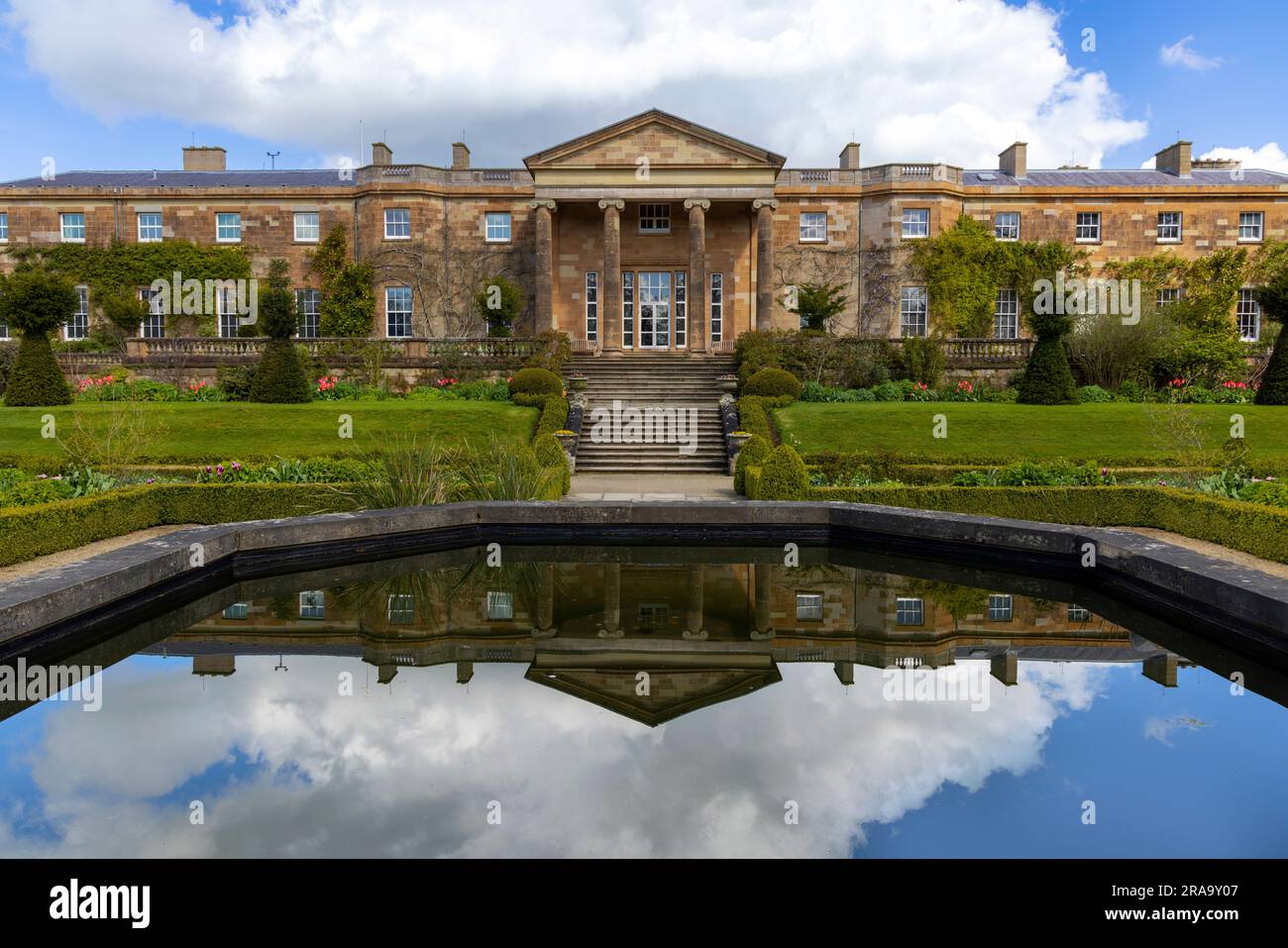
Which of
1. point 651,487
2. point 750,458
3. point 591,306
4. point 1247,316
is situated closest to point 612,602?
point 750,458

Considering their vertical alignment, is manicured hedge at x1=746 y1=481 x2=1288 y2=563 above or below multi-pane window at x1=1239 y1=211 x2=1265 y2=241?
below

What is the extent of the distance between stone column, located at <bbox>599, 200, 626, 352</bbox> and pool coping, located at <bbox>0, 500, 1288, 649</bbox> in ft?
62.5

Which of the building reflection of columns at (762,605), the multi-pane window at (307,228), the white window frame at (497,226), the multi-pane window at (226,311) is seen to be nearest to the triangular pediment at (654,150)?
the white window frame at (497,226)

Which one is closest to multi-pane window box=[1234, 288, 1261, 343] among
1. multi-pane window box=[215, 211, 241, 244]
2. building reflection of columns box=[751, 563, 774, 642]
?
building reflection of columns box=[751, 563, 774, 642]

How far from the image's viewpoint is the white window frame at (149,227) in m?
33.9

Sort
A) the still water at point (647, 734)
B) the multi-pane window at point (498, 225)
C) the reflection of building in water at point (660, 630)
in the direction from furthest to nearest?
the multi-pane window at point (498, 225)
the reflection of building in water at point (660, 630)
the still water at point (647, 734)

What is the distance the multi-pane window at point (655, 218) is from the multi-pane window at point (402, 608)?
26391 millimetres

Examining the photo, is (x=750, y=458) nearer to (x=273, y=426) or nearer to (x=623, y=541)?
(x=623, y=541)

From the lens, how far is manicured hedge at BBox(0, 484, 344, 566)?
9.66 metres

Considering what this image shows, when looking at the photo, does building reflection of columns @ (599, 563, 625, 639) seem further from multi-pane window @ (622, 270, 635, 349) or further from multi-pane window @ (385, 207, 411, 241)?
multi-pane window @ (385, 207, 411, 241)

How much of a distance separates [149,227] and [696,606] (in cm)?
3512

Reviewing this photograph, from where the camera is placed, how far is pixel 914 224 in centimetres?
3278

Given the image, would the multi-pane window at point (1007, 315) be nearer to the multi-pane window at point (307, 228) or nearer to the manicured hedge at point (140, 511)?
the multi-pane window at point (307, 228)
